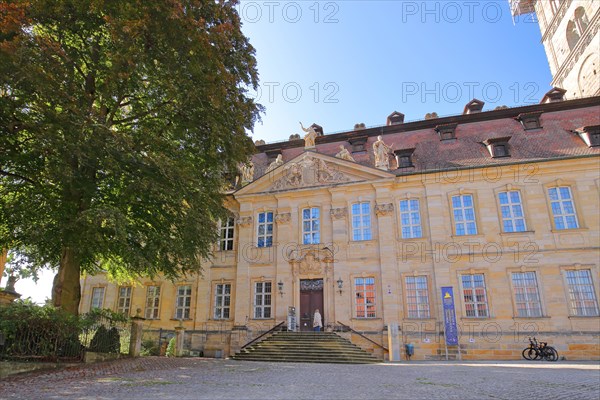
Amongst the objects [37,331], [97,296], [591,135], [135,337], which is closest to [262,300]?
[135,337]

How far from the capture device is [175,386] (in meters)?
8.68

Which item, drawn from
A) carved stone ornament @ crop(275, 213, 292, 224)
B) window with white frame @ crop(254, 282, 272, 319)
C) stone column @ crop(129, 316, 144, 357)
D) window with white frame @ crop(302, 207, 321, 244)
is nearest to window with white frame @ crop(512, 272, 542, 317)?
window with white frame @ crop(302, 207, 321, 244)

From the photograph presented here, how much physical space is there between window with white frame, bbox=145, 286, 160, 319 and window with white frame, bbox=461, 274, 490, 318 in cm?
1753

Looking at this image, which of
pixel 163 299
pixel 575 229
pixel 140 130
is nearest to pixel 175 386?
pixel 140 130

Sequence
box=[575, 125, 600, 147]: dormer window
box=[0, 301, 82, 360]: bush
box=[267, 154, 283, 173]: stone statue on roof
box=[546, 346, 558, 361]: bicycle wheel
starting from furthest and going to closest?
box=[267, 154, 283, 173]: stone statue on roof
box=[575, 125, 600, 147]: dormer window
box=[546, 346, 558, 361]: bicycle wheel
box=[0, 301, 82, 360]: bush

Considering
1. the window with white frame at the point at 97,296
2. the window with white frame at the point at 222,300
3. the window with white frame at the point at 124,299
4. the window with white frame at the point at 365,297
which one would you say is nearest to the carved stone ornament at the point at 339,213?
the window with white frame at the point at 365,297

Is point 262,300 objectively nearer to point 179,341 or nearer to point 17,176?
point 179,341

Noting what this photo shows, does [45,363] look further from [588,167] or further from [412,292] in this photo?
[588,167]

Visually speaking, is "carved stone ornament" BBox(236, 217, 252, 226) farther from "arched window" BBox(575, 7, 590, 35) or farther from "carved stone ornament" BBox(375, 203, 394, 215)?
"arched window" BBox(575, 7, 590, 35)

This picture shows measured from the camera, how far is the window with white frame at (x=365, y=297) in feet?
70.7

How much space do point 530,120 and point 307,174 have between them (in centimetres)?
1342

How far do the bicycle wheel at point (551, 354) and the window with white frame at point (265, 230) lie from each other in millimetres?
14603

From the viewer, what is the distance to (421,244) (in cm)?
Result: 2197

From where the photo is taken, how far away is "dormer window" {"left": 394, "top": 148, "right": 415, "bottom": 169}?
24.0m
